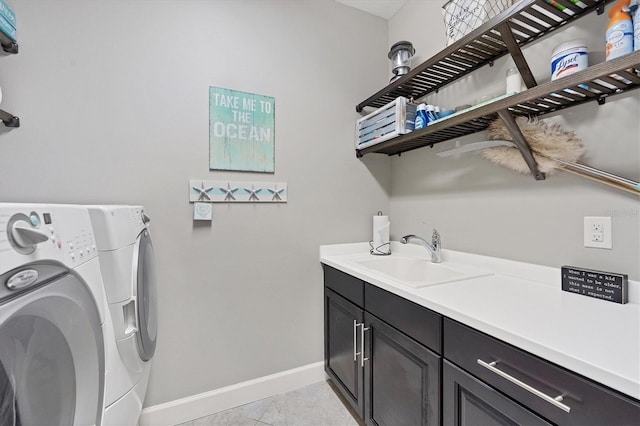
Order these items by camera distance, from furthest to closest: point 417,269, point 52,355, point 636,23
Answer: point 417,269
point 636,23
point 52,355

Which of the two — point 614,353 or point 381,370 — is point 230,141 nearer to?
point 381,370

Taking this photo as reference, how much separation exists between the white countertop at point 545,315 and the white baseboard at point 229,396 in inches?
36.8

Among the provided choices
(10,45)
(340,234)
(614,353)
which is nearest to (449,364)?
(614,353)

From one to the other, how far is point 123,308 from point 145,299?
28 centimetres

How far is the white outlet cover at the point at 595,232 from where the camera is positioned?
1.00m

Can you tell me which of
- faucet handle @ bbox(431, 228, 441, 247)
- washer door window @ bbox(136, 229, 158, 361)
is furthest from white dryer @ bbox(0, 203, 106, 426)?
faucet handle @ bbox(431, 228, 441, 247)

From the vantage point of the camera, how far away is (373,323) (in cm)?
133

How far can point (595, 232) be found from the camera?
1.03 meters

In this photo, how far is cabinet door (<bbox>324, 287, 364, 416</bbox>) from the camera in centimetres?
146

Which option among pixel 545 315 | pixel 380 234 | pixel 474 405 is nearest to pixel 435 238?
pixel 380 234

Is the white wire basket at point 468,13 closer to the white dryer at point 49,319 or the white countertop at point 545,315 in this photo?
the white countertop at point 545,315

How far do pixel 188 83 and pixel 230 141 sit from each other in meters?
0.39

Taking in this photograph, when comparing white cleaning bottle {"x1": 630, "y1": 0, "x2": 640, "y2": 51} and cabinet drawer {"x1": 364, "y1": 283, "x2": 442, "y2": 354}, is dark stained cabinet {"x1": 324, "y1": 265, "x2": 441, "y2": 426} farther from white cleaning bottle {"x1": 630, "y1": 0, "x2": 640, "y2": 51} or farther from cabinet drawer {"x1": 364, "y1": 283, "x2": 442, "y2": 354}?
white cleaning bottle {"x1": 630, "y1": 0, "x2": 640, "y2": 51}

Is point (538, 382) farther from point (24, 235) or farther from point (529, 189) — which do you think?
point (24, 235)
